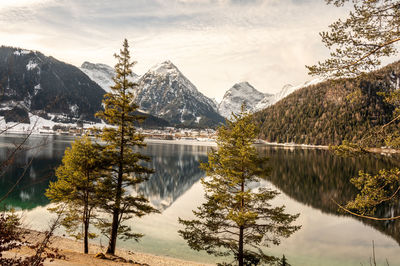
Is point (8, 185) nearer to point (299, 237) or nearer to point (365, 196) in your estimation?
point (299, 237)

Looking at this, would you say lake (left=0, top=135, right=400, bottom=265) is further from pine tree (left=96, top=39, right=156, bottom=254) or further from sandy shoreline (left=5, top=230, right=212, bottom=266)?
pine tree (left=96, top=39, right=156, bottom=254)

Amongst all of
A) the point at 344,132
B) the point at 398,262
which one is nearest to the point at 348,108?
the point at 344,132

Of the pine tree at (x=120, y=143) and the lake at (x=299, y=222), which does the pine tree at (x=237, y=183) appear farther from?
the lake at (x=299, y=222)

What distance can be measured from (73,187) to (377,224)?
3687 centimetres

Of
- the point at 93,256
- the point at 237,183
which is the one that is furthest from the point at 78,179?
the point at 237,183

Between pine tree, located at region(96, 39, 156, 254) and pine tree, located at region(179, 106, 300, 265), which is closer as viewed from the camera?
pine tree, located at region(179, 106, 300, 265)

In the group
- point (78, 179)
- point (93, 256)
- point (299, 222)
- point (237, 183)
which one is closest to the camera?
point (237, 183)

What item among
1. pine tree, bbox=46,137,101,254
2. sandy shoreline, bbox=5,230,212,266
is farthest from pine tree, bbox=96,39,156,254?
sandy shoreline, bbox=5,230,212,266

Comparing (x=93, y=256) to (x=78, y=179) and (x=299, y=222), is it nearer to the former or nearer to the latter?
(x=78, y=179)

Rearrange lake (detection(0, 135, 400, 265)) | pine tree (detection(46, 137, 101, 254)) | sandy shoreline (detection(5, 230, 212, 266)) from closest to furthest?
sandy shoreline (detection(5, 230, 212, 266)) < pine tree (detection(46, 137, 101, 254)) < lake (detection(0, 135, 400, 265))

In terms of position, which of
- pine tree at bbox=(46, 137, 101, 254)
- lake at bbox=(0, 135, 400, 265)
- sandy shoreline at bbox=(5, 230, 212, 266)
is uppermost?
pine tree at bbox=(46, 137, 101, 254)

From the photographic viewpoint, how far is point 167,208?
41.1 m

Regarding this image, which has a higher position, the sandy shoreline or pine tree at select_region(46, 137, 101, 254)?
pine tree at select_region(46, 137, 101, 254)

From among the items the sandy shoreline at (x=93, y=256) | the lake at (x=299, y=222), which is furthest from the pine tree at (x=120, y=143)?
the lake at (x=299, y=222)
